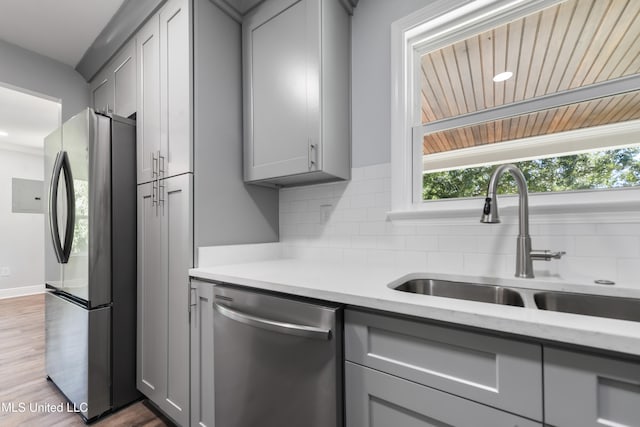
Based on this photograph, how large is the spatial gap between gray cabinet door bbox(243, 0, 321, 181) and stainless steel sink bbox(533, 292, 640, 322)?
1.07m

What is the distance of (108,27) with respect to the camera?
6.57 ft

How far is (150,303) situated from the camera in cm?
170

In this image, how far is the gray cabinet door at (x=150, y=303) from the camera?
5.31 ft

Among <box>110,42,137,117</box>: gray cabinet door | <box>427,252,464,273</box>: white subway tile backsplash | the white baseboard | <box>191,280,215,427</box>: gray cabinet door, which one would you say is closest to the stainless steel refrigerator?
<box>110,42,137,117</box>: gray cabinet door

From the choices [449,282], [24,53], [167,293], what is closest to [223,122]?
[167,293]

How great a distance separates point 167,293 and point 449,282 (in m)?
1.45

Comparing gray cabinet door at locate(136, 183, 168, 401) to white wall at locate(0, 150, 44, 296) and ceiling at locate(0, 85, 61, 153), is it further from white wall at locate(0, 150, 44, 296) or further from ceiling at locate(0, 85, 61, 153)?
white wall at locate(0, 150, 44, 296)

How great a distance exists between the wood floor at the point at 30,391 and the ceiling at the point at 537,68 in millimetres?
2264

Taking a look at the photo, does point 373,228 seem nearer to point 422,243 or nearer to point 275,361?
point 422,243

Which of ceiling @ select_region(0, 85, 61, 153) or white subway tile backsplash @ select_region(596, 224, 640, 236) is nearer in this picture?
white subway tile backsplash @ select_region(596, 224, 640, 236)

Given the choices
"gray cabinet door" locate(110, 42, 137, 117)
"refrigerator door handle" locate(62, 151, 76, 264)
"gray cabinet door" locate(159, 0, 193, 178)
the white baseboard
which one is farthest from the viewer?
the white baseboard

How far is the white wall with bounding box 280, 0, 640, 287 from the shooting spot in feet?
3.47

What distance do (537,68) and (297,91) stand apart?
1102mm

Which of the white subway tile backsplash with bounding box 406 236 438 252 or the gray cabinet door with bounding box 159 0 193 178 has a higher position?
the gray cabinet door with bounding box 159 0 193 178
